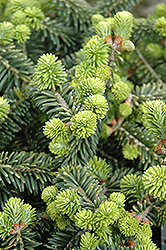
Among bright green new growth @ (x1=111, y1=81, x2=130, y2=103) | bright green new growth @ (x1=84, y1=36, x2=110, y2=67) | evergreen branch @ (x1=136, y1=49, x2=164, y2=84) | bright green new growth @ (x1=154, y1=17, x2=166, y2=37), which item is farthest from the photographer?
evergreen branch @ (x1=136, y1=49, x2=164, y2=84)

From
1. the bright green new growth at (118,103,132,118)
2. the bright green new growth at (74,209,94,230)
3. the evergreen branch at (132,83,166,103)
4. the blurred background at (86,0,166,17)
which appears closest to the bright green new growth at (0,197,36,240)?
the bright green new growth at (74,209,94,230)

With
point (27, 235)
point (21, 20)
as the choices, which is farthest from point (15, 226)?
point (21, 20)

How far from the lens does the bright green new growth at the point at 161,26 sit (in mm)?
762

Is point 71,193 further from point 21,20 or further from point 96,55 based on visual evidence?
point 21,20

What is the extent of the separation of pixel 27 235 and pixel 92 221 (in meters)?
0.16

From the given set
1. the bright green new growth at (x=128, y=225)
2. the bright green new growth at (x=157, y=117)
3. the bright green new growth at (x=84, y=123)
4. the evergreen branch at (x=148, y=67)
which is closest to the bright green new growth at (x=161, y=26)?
the evergreen branch at (x=148, y=67)

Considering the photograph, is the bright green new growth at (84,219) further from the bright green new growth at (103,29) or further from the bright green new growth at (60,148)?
the bright green new growth at (103,29)

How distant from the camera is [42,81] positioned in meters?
0.53

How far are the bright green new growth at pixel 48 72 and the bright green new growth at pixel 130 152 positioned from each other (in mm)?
272

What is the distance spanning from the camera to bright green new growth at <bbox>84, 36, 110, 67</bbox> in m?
0.52

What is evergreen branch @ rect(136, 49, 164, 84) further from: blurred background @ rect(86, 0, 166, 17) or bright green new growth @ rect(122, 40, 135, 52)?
blurred background @ rect(86, 0, 166, 17)

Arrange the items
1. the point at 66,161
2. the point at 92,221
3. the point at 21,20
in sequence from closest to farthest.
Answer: the point at 92,221 → the point at 66,161 → the point at 21,20

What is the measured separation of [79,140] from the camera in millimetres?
519

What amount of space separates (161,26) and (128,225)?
0.62 m
